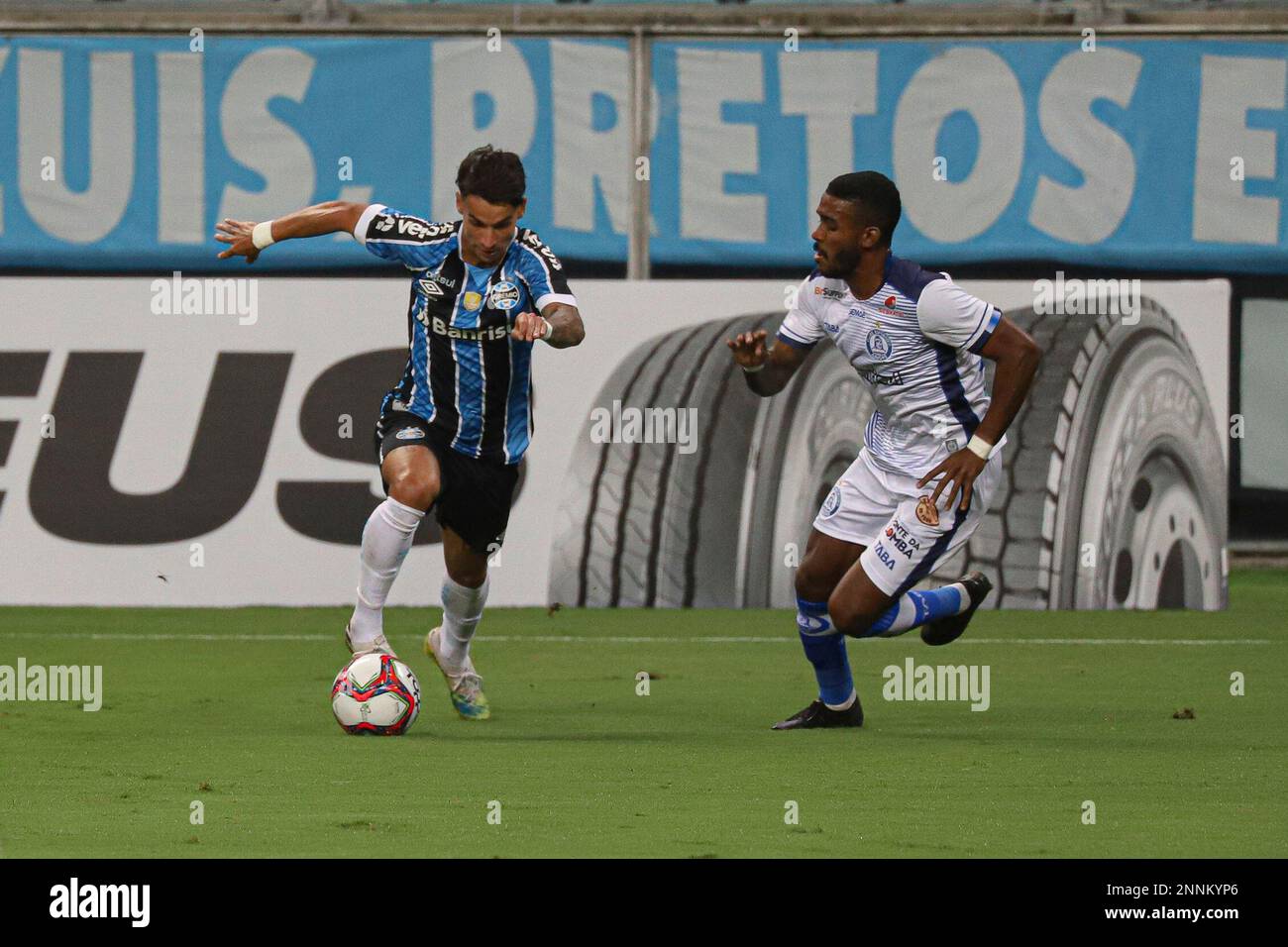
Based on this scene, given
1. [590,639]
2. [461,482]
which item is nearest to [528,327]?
[461,482]

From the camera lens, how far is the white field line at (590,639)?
1111 cm

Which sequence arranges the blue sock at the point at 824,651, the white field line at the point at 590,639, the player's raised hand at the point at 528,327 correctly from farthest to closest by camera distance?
the white field line at the point at 590,639 < the blue sock at the point at 824,651 < the player's raised hand at the point at 528,327

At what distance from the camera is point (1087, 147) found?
15430 mm

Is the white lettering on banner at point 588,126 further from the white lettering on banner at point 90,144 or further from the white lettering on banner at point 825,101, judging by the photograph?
the white lettering on banner at point 90,144

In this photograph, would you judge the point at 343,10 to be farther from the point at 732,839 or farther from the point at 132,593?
the point at 732,839

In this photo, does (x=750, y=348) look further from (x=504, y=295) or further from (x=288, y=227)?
(x=288, y=227)

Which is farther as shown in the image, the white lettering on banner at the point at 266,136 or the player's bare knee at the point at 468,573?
the white lettering on banner at the point at 266,136

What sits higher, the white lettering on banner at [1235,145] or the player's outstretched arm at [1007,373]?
the white lettering on banner at [1235,145]

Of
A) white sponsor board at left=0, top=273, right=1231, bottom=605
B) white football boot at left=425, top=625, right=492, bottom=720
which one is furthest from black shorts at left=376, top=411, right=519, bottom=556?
white sponsor board at left=0, top=273, right=1231, bottom=605

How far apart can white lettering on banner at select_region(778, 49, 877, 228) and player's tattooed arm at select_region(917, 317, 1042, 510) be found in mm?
7948

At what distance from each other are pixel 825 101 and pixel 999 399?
326 inches

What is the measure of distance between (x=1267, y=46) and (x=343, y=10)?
6.53 metres

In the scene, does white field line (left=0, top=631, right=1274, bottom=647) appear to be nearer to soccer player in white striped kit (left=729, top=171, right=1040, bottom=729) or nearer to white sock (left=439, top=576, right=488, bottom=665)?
white sock (left=439, top=576, right=488, bottom=665)

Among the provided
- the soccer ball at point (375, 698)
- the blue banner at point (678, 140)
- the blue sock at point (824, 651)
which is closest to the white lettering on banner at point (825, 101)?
the blue banner at point (678, 140)
